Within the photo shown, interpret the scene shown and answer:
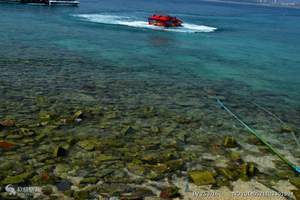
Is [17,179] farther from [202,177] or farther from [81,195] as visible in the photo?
[202,177]

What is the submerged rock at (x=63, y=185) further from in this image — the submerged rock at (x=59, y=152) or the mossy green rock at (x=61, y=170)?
the submerged rock at (x=59, y=152)

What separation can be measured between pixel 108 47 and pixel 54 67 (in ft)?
49.3

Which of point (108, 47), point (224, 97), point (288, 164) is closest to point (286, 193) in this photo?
point (288, 164)

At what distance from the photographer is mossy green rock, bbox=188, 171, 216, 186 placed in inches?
613

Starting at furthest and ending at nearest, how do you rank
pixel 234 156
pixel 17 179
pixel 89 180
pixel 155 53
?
pixel 155 53 < pixel 234 156 < pixel 89 180 < pixel 17 179

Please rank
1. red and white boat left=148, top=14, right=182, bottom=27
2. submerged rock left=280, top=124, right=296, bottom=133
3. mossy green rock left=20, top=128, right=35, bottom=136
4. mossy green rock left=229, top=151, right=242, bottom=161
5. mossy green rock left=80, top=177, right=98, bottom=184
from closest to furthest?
1. mossy green rock left=80, top=177, right=98, bottom=184
2. mossy green rock left=229, top=151, right=242, bottom=161
3. mossy green rock left=20, top=128, right=35, bottom=136
4. submerged rock left=280, top=124, right=296, bottom=133
5. red and white boat left=148, top=14, right=182, bottom=27

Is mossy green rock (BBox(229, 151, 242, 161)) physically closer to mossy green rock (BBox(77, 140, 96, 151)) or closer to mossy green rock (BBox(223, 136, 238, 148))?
mossy green rock (BBox(223, 136, 238, 148))

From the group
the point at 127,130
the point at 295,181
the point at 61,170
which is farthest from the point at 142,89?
the point at 295,181

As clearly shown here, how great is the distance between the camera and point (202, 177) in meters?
15.8

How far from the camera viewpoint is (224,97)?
28.8 m

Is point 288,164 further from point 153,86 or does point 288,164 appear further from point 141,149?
point 153,86

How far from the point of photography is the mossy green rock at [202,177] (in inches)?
613
